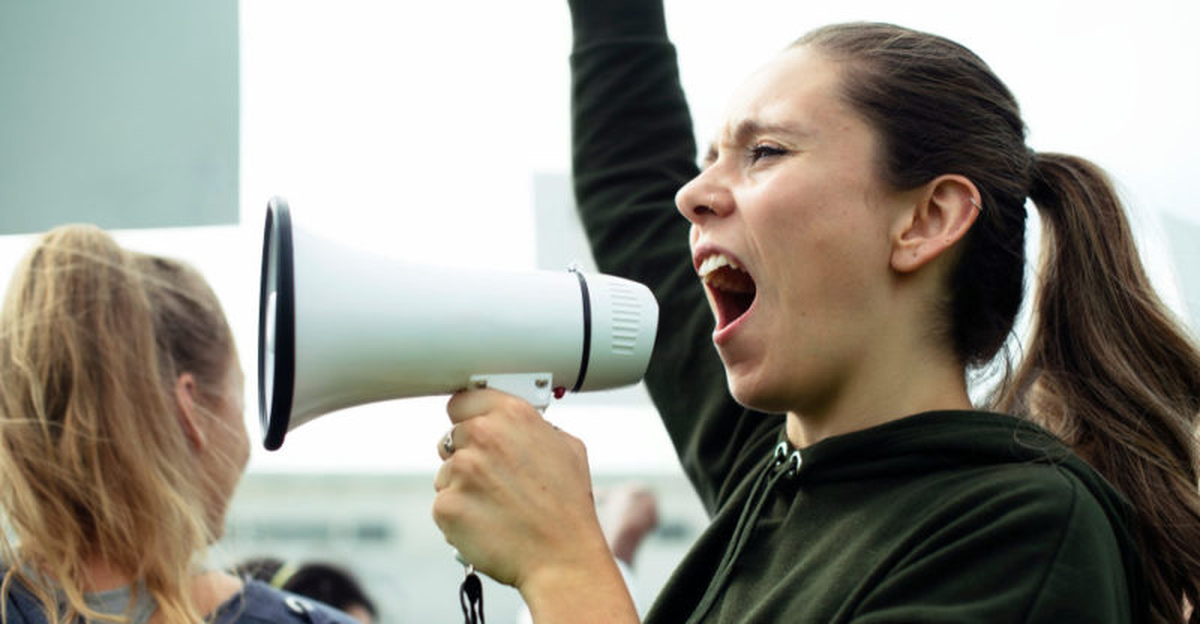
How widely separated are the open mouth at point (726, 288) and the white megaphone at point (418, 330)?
0.09m

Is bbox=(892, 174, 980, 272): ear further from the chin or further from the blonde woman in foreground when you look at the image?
the blonde woman in foreground

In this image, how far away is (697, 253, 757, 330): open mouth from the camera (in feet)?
5.56

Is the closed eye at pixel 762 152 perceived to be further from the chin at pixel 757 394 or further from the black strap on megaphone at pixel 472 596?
the black strap on megaphone at pixel 472 596

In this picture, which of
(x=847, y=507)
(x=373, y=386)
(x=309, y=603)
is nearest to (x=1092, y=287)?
(x=847, y=507)

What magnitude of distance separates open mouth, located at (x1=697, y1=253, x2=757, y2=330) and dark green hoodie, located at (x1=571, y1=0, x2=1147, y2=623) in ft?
0.65

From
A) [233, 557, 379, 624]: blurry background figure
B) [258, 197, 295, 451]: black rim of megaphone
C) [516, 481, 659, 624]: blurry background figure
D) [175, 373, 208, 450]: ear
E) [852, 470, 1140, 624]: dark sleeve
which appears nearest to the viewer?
[852, 470, 1140, 624]: dark sleeve

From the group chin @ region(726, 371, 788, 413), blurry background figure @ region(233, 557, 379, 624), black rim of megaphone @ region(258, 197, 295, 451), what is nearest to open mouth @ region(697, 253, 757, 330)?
chin @ region(726, 371, 788, 413)

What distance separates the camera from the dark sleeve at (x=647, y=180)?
6.70ft

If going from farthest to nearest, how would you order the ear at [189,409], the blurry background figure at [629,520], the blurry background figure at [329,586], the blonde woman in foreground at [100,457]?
the blurry background figure at [629,520], the blurry background figure at [329,586], the ear at [189,409], the blonde woman in foreground at [100,457]

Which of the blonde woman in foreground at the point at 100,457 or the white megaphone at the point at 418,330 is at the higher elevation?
the white megaphone at the point at 418,330

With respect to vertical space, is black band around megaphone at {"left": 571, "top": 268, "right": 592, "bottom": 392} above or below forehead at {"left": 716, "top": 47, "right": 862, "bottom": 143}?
below

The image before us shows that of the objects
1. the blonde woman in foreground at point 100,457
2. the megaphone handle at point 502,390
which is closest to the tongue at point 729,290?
the megaphone handle at point 502,390

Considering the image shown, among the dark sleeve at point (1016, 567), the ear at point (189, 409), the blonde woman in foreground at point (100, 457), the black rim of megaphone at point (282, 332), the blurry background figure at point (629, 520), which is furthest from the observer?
the blurry background figure at point (629, 520)

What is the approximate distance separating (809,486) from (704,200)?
0.40 metres
